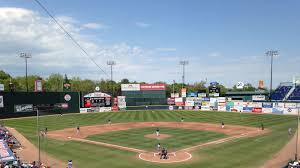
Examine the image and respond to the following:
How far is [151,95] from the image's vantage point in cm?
9612

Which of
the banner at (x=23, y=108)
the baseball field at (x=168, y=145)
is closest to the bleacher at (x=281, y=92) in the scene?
the baseball field at (x=168, y=145)

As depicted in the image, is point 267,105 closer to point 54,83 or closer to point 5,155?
point 5,155

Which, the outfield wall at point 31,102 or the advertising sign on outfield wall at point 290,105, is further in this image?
the advertising sign on outfield wall at point 290,105

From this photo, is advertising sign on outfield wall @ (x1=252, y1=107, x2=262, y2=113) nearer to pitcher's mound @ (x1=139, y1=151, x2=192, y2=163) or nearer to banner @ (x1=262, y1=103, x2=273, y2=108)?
banner @ (x1=262, y1=103, x2=273, y2=108)

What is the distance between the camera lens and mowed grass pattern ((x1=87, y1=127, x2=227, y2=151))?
121 ft

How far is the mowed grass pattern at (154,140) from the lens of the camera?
3694 centimetres

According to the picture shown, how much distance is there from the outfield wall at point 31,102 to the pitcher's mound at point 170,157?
48.3 m

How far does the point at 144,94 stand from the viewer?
95938mm

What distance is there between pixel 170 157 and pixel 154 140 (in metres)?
10.0

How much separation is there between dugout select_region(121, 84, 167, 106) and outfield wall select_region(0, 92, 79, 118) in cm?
1966

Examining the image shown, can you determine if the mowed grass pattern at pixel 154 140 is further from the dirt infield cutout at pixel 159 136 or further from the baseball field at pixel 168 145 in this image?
the dirt infield cutout at pixel 159 136

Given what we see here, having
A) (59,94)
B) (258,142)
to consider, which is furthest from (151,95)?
(258,142)

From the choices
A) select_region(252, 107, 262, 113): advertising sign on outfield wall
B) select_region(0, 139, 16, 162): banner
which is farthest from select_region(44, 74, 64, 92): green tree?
select_region(0, 139, 16, 162): banner

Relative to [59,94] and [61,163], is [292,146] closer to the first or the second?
[61,163]
